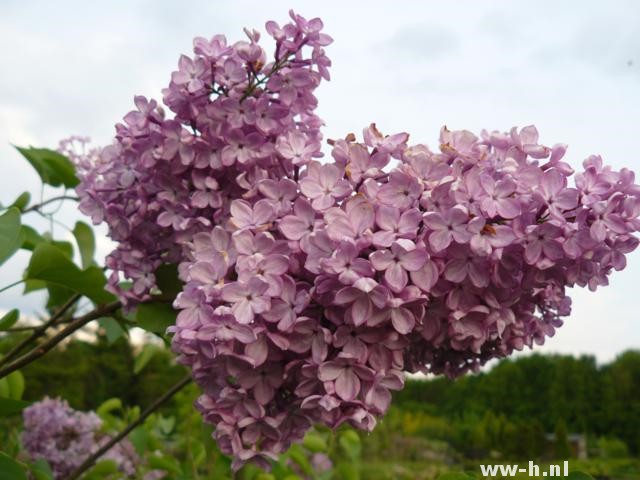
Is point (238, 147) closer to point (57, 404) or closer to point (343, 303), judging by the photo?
point (343, 303)

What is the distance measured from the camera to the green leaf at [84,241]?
1.75m

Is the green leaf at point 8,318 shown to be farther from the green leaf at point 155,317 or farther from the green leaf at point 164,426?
the green leaf at point 164,426

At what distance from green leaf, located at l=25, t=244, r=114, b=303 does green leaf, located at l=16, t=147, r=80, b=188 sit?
0.64 m

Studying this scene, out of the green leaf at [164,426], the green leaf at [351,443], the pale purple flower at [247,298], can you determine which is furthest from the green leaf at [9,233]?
the green leaf at [164,426]

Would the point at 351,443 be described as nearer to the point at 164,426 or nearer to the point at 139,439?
the point at 139,439

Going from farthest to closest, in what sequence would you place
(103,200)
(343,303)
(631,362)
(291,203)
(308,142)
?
(631,362), (103,200), (308,142), (291,203), (343,303)

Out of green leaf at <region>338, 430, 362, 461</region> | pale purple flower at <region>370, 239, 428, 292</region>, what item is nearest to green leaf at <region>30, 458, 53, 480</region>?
green leaf at <region>338, 430, 362, 461</region>

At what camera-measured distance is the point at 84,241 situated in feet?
5.79

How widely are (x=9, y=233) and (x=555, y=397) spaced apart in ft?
87.2

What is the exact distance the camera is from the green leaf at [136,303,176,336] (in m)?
1.07

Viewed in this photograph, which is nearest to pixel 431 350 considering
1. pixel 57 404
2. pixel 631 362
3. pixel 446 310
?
pixel 446 310

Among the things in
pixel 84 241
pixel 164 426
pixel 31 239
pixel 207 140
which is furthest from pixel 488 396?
pixel 207 140

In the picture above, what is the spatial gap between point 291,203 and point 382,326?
18 cm

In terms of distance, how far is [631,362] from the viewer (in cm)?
2519
